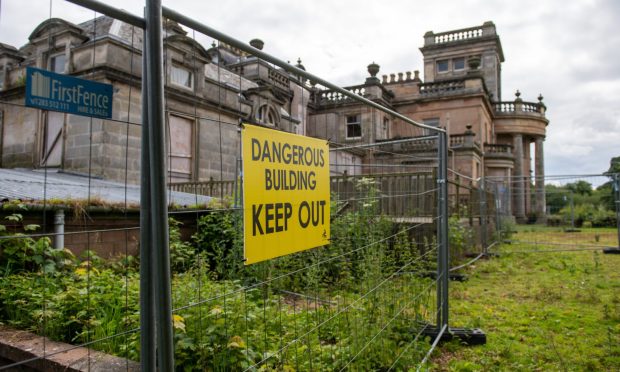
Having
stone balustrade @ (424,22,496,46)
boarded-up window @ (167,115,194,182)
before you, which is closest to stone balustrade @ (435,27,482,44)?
stone balustrade @ (424,22,496,46)

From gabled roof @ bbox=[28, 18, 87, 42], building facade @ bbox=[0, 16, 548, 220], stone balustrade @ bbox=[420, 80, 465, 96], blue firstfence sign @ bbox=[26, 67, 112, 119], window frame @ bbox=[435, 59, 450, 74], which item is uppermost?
window frame @ bbox=[435, 59, 450, 74]

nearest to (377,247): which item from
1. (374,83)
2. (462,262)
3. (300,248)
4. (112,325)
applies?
(300,248)

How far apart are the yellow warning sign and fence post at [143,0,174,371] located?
43cm

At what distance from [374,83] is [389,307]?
25.4 meters

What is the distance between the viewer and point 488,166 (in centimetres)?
2878

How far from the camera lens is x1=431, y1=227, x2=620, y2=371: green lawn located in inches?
150

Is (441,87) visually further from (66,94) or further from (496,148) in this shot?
(66,94)

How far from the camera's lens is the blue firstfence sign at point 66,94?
1.15 m

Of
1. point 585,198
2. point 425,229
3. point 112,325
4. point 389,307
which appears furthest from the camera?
point 585,198

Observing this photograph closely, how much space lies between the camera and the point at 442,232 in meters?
4.34

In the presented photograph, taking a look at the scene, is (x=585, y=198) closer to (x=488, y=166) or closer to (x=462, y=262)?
(x=488, y=166)

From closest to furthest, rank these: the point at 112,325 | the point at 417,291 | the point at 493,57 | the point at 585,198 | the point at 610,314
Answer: the point at 112,325
the point at 417,291
the point at 610,314
the point at 585,198
the point at 493,57

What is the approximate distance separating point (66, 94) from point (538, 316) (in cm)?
565

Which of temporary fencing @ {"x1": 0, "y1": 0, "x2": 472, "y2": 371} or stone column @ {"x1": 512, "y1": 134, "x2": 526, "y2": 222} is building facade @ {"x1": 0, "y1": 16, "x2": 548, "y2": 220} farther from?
temporary fencing @ {"x1": 0, "y1": 0, "x2": 472, "y2": 371}
